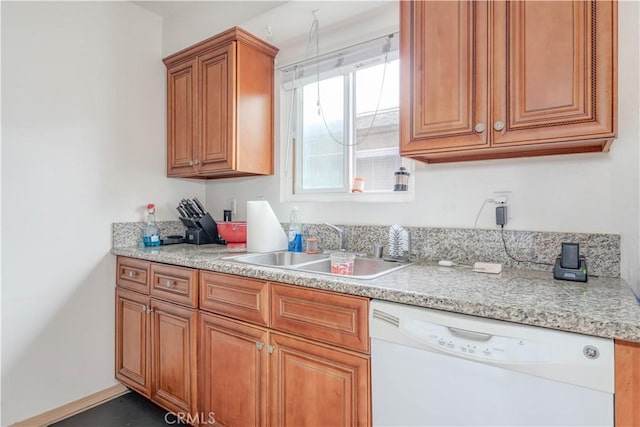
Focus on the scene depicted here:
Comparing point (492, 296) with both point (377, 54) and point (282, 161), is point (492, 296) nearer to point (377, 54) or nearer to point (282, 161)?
point (377, 54)

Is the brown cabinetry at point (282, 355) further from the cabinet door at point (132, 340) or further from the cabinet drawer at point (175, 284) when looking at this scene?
the cabinet door at point (132, 340)

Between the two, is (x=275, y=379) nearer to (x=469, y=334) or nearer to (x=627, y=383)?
(x=469, y=334)

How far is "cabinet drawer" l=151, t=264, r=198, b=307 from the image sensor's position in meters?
1.71

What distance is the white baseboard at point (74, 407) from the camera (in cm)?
190

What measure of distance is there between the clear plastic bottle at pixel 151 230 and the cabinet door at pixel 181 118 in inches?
11.5

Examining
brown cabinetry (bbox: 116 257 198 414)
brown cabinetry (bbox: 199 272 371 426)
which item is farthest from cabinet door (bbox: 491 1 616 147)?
brown cabinetry (bbox: 116 257 198 414)

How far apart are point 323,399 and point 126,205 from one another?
1.84m

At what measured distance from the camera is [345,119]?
2109mm

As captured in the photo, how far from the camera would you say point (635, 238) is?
104cm

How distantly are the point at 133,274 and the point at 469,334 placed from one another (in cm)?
192

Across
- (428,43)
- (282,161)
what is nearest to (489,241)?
(428,43)

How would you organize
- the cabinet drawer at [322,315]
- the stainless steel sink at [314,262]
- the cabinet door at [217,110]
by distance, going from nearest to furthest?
the cabinet drawer at [322,315] → the stainless steel sink at [314,262] → the cabinet door at [217,110]

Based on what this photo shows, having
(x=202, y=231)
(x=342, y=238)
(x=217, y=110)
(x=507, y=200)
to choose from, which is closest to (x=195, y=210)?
(x=202, y=231)

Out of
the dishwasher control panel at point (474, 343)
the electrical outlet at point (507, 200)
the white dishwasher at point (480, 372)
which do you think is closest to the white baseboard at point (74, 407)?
the white dishwasher at point (480, 372)
